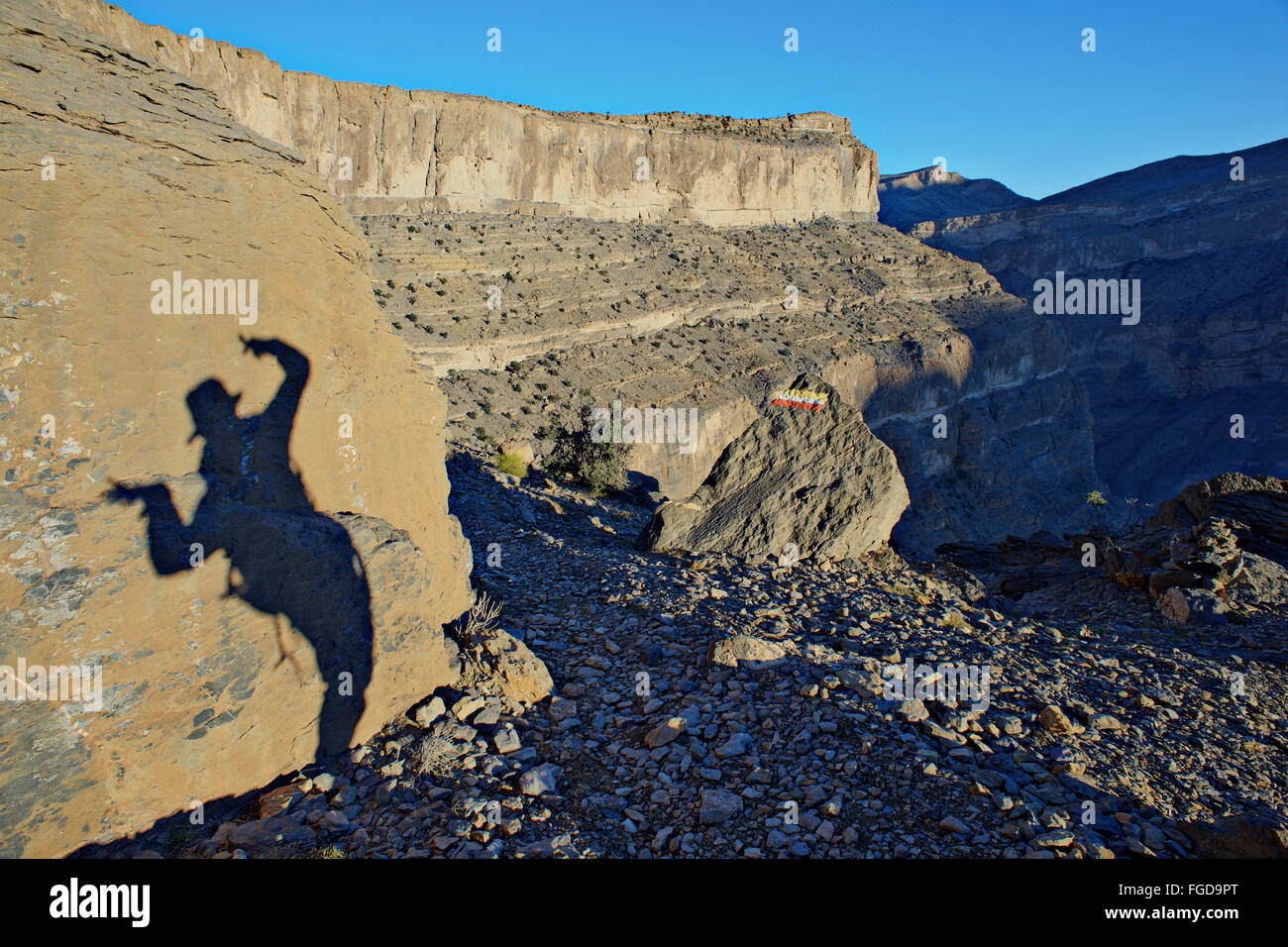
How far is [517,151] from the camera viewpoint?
44312 millimetres

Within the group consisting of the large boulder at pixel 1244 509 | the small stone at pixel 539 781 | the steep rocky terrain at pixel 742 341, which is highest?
the steep rocky terrain at pixel 742 341

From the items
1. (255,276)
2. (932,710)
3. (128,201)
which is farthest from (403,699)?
(932,710)

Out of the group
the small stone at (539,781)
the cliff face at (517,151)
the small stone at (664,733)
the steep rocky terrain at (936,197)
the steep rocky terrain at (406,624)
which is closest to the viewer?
the steep rocky terrain at (406,624)

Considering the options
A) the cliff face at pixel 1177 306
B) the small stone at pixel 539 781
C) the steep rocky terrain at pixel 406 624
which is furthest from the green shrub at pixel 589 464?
the cliff face at pixel 1177 306

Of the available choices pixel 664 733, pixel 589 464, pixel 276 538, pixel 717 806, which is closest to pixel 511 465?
pixel 589 464

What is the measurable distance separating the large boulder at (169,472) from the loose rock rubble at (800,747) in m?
0.43

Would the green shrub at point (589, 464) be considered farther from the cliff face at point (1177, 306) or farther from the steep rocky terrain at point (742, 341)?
the cliff face at point (1177, 306)

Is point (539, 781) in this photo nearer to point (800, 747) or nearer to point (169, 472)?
point (800, 747)

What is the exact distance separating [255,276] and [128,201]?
0.73 meters

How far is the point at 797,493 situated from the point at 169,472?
7.21 m

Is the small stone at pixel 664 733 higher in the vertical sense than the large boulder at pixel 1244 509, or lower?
lower

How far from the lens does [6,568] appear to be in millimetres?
3109

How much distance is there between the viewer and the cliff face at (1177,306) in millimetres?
56281

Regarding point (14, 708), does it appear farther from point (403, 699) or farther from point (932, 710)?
point (932, 710)
